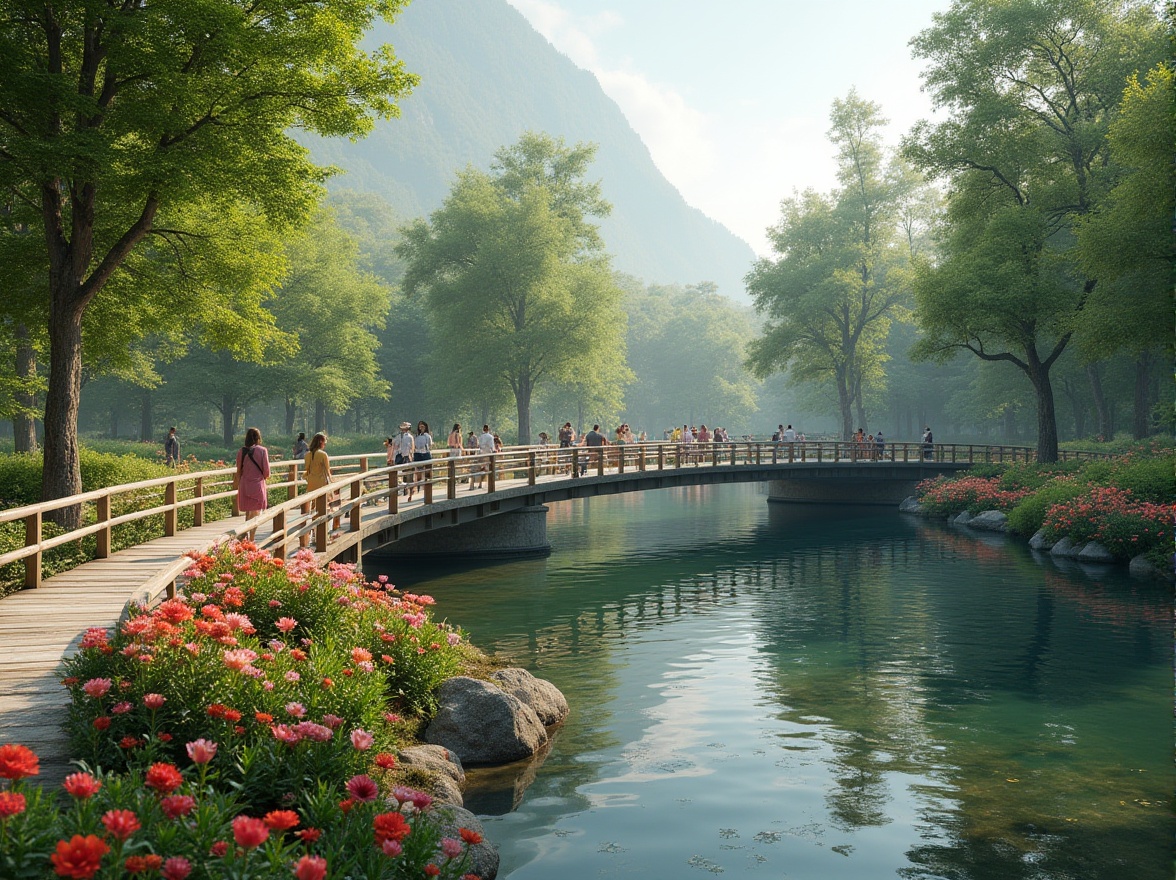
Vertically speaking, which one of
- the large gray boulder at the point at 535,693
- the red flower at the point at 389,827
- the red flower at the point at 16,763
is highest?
the red flower at the point at 16,763

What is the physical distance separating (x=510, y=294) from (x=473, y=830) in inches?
1988

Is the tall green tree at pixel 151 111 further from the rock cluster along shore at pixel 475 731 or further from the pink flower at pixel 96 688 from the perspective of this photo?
the pink flower at pixel 96 688

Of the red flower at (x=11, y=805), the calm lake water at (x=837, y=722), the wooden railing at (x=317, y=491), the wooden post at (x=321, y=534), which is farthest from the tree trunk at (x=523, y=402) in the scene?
the red flower at (x=11, y=805)

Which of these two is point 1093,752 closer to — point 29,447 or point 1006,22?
point 29,447

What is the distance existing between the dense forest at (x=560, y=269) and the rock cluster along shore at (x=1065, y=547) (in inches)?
205

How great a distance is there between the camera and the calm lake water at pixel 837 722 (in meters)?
9.12

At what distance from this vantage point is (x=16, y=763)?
4598mm

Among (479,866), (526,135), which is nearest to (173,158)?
(479,866)

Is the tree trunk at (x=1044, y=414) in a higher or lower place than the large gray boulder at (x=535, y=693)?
higher

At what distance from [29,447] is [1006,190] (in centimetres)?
3623

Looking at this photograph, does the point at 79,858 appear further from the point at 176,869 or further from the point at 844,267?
the point at 844,267

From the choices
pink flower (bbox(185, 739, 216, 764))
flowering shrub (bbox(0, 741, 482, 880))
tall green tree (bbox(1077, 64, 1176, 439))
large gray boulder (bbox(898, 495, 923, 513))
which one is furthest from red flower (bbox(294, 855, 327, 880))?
large gray boulder (bbox(898, 495, 923, 513))

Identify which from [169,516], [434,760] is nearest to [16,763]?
[434,760]

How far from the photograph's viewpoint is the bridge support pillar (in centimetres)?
2961
